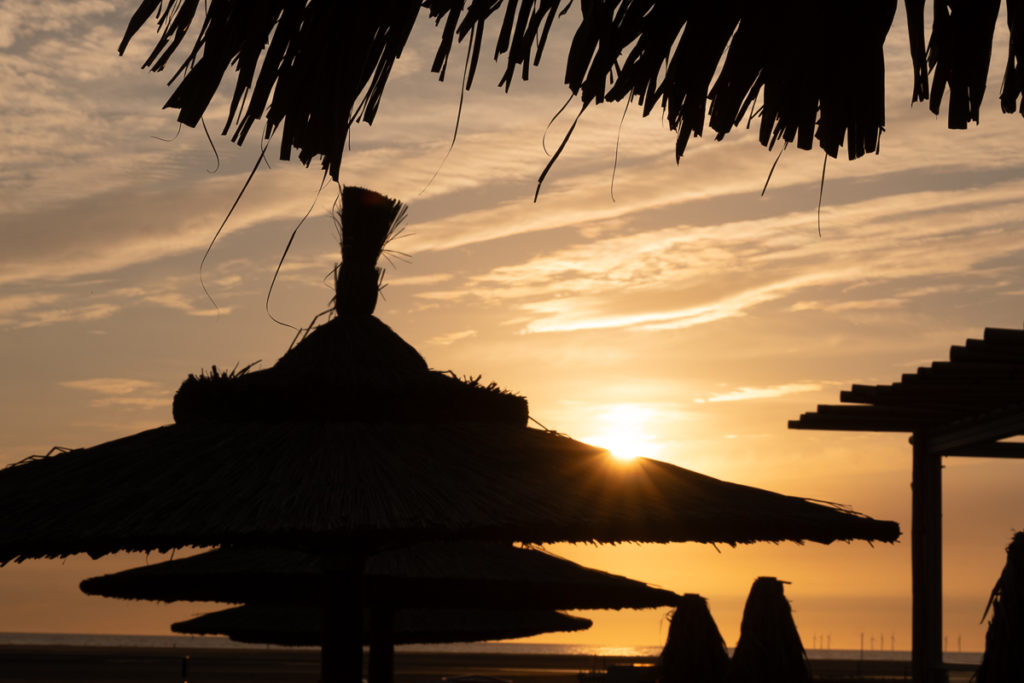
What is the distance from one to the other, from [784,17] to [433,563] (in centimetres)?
643

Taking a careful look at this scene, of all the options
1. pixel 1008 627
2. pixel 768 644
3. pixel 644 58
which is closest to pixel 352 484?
pixel 644 58

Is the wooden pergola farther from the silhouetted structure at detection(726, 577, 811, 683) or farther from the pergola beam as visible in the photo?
the silhouetted structure at detection(726, 577, 811, 683)

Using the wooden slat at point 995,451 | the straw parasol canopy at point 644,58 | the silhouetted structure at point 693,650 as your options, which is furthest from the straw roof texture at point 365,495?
the silhouetted structure at point 693,650

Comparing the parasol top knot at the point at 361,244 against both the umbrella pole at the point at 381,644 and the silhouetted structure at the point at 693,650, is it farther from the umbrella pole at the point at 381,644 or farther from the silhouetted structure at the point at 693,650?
the silhouetted structure at the point at 693,650

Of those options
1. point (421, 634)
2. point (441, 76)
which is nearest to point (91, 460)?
point (441, 76)

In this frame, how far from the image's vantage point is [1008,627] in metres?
8.54

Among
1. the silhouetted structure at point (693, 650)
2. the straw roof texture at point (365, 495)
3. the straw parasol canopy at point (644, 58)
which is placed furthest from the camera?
the silhouetted structure at point (693, 650)

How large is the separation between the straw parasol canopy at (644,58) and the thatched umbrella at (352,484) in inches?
112

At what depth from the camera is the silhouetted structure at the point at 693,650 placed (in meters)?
14.9

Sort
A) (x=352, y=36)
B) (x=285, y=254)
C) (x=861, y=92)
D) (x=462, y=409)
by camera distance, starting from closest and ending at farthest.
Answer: (x=285, y=254) < (x=352, y=36) < (x=861, y=92) < (x=462, y=409)

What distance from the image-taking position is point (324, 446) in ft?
18.5

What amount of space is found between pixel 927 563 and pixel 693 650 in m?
4.80

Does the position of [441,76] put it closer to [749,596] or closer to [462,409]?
[462,409]

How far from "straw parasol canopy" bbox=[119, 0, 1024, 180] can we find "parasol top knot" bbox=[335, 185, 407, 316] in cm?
459
